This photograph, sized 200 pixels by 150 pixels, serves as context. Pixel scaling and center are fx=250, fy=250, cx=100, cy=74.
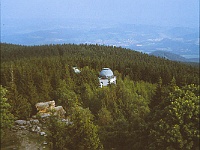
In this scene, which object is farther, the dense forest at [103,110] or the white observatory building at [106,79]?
the white observatory building at [106,79]

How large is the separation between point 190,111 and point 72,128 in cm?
959

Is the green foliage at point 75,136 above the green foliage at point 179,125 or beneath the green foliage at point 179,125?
beneath

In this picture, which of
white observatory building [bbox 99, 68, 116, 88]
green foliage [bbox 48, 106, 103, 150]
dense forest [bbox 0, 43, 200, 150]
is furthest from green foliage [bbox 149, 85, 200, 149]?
white observatory building [bbox 99, 68, 116, 88]

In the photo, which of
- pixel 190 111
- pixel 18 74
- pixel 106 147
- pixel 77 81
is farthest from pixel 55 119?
pixel 77 81

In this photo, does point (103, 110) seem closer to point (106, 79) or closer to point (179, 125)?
point (179, 125)

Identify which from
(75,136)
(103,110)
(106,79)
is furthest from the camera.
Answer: (106,79)

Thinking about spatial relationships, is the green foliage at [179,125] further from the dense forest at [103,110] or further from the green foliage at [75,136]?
the green foliage at [75,136]

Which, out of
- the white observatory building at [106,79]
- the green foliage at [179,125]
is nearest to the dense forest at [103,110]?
the green foliage at [179,125]

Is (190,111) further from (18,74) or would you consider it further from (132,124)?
(18,74)

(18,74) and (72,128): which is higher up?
(18,74)

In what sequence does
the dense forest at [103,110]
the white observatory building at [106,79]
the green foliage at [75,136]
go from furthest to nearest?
the white observatory building at [106,79] → the green foliage at [75,136] → the dense forest at [103,110]

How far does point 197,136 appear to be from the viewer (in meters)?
18.0

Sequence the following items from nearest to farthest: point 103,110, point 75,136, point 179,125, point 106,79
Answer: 1. point 179,125
2. point 75,136
3. point 103,110
4. point 106,79

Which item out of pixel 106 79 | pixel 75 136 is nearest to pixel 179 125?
pixel 75 136
